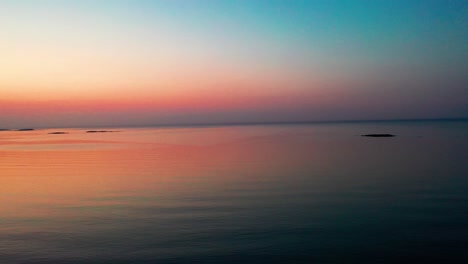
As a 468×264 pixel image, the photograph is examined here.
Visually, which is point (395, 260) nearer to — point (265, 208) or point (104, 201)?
point (265, 208)

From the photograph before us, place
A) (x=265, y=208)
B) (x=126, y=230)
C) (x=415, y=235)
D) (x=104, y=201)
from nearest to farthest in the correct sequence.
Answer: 1. (x=415, y=235)
2. (x=126, y=230)
3. (x=265, y=208)
4. (x=104, y=201)

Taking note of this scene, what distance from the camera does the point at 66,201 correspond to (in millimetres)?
18094

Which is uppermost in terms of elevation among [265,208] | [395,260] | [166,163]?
[166,163]

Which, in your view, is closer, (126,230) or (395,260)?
(395,260)

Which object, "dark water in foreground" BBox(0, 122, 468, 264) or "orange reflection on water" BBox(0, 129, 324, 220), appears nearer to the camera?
"dark water in foreground" BBox(0, 122, 468, 264)

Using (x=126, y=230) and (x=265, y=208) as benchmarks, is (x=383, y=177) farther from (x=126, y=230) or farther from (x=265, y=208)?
(x=126, y=230)

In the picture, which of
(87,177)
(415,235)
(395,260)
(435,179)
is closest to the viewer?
(395,260)

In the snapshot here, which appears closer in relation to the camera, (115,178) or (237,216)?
(237,216)

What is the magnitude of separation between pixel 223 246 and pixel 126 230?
3655mm

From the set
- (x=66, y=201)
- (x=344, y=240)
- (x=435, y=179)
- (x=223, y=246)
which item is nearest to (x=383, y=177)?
(x=435, y=179)

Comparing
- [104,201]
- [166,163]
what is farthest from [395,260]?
[166,163]

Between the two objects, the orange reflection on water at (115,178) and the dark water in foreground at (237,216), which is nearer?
the dark water in foreground at (237,216)

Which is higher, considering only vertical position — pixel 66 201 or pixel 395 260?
pixel 66 201

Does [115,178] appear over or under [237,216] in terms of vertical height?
over
